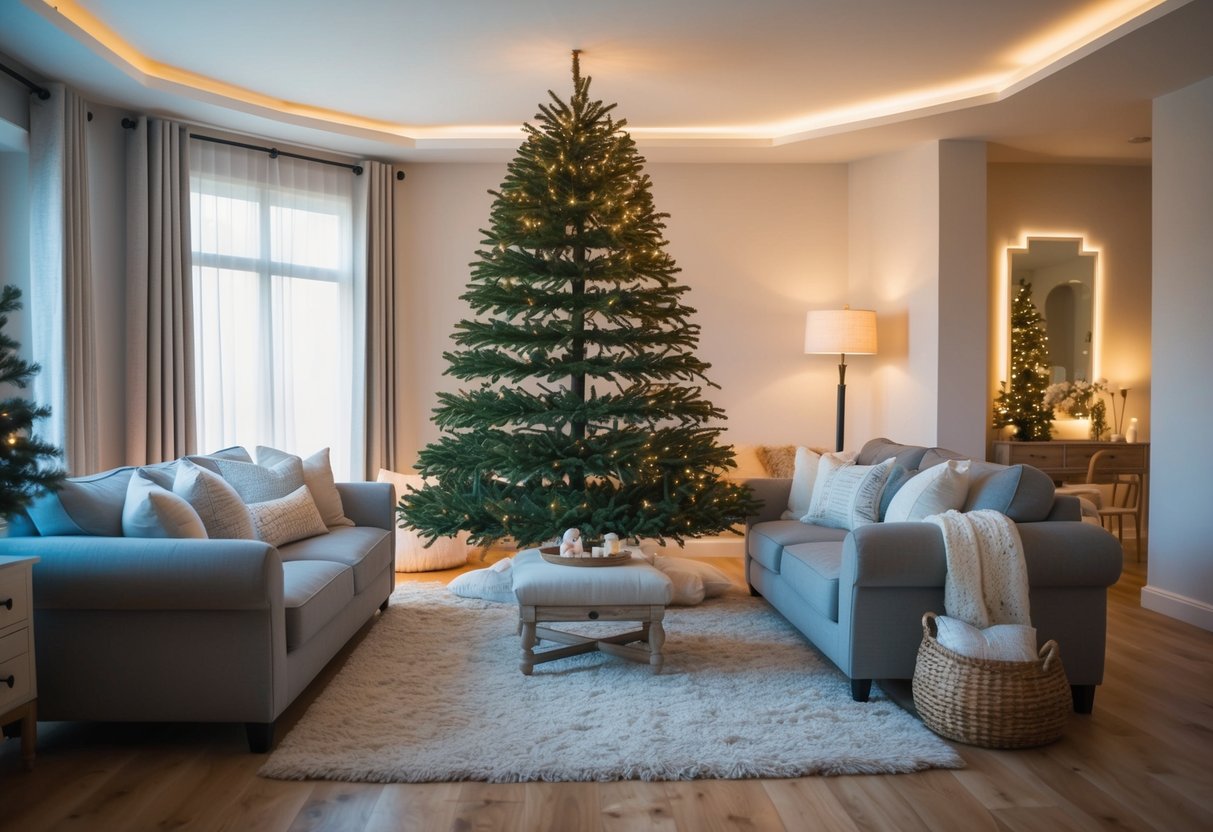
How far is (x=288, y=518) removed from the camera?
157 inches

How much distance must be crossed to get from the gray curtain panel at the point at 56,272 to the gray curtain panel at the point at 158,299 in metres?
0.48

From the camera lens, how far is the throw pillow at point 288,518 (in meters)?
3.85

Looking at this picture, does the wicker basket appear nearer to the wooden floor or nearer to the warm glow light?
the wooden floor

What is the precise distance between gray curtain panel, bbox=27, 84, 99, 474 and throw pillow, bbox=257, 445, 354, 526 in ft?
3.59

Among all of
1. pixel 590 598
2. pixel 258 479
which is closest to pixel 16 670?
pixel 258 479

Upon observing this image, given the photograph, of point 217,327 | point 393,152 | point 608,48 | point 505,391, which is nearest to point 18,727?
point 505,391

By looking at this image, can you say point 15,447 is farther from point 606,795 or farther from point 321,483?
point 321,483

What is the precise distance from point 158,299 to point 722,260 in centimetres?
370

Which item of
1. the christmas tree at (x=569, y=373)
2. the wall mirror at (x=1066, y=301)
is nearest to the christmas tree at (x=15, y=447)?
the christmas tree at (x=569, y=373)

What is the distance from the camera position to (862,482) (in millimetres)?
4168

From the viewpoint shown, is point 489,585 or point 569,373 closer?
point 569,373

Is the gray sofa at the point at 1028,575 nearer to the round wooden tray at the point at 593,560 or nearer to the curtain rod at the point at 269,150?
the round wooden tray at the point at 593,560

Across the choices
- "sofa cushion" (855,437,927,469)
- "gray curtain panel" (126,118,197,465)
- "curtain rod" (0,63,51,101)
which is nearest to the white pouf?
"gray curtain panel" (126,118,197,465)

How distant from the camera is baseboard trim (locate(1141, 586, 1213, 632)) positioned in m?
4.36
